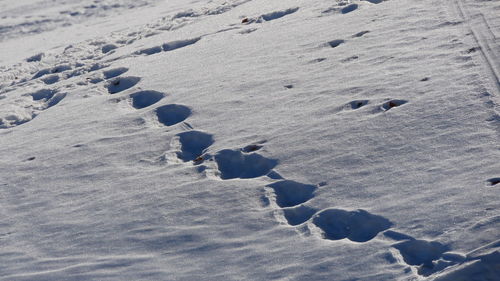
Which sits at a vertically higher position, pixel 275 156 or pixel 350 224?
pixel 275 156

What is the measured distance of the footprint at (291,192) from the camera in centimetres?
416

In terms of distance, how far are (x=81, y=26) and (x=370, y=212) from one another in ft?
32.7

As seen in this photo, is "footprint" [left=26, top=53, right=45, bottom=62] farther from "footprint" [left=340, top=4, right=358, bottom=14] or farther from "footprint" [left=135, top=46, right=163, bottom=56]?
"footprint" [left=340, top=4, right=358, bottom=14]

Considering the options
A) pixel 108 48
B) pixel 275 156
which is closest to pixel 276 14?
pixel 108 48

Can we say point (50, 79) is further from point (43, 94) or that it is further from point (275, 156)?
point (275, 156)

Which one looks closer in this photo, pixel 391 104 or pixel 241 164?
pixel 241 164

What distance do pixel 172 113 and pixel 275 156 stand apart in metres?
1.56

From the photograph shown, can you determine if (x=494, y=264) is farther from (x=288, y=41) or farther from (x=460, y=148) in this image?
(x=288, y=41)

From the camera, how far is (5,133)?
6.48 meters

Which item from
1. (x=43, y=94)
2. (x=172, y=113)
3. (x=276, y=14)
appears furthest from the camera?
(x=276, y=14)

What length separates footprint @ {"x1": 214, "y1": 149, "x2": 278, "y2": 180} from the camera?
4609mm

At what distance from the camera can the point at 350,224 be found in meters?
3.79

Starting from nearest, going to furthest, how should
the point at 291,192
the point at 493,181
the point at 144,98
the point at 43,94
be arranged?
the point at 493,181 → the point at 291,192 → the point at 144,98 → the point at 43,94

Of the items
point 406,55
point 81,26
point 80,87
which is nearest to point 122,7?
point 81,26
